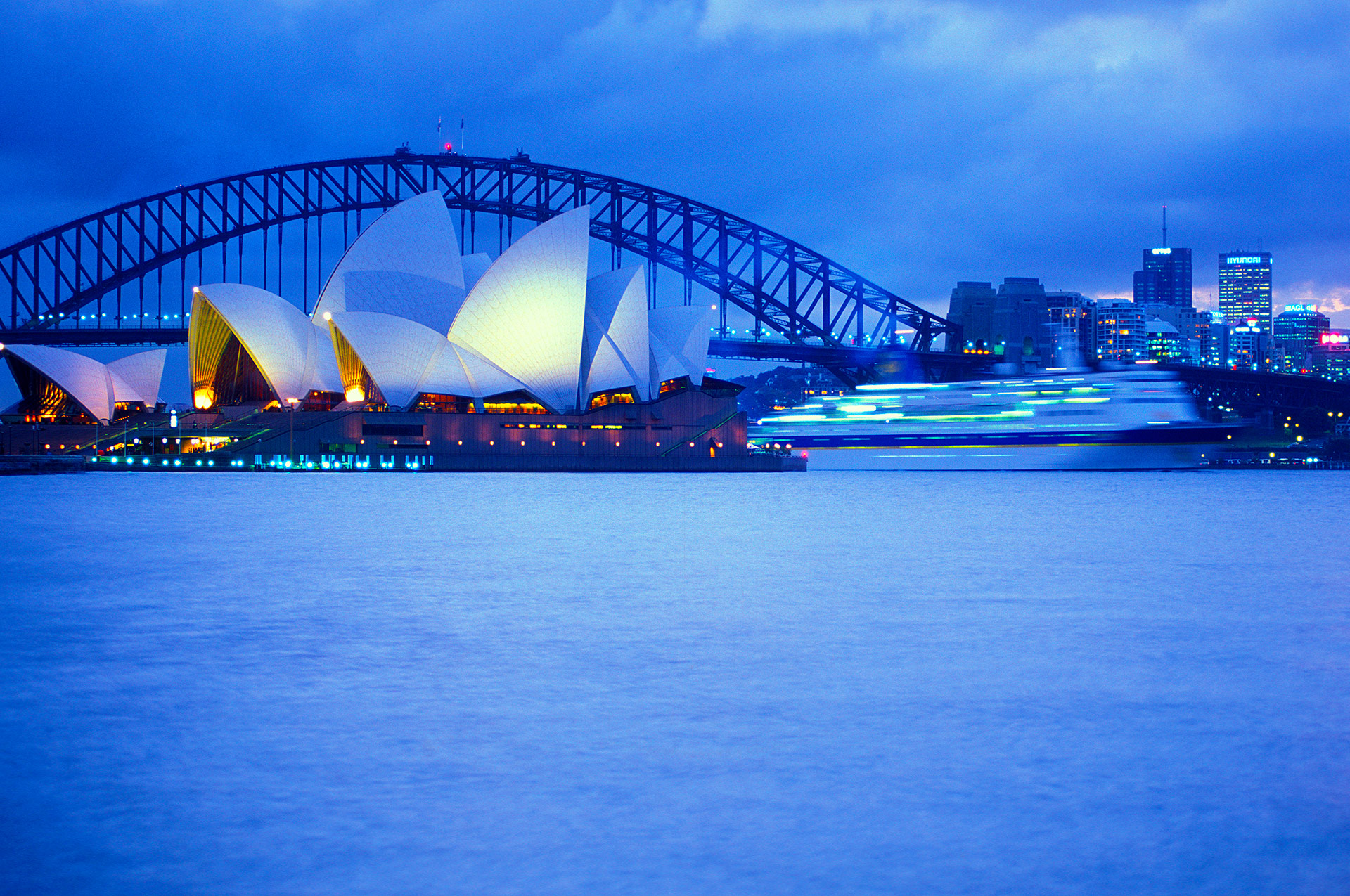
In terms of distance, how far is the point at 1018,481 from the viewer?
50375 millimetres

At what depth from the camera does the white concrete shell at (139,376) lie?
276 feet

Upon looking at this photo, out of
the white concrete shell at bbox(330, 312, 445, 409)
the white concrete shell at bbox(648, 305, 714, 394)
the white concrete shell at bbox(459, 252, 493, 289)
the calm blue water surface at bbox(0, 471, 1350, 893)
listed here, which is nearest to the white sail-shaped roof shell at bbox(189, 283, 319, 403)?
the white concrete shell at bbox(330, 312, 445, 409)

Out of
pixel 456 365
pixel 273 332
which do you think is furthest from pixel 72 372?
pixel 456 365

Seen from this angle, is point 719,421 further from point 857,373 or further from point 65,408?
point 65,408

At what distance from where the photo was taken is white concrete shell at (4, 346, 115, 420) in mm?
77312

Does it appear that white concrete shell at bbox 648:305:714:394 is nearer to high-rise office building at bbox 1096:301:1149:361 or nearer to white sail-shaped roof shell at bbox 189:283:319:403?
white sail-shaped roof shell at bbox 189:283:319:403

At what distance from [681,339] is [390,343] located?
1972 centimetres

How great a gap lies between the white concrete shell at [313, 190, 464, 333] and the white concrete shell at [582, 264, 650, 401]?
7543 mm

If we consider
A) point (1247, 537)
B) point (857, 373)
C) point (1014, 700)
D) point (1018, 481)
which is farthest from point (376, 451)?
point (1014, 700)

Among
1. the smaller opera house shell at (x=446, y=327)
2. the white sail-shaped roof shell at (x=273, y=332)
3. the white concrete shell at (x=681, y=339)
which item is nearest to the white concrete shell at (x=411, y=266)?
the smaller opera house shell at (x=446, y=327)

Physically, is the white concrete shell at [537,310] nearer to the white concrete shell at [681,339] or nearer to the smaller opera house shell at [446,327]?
the smaller opera house shell at [446,327]

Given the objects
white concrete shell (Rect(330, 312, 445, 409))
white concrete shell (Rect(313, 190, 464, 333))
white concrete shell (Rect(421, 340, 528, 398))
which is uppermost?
white concrete shell (Rect(313, 190, 464, 333))

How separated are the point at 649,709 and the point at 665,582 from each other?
695 cm

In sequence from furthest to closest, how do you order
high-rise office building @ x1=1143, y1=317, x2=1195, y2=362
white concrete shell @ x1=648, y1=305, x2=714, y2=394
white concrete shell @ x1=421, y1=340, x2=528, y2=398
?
high-rise office building @ x1=1143, y1=317, x2=1195, y2=362
white concrete shell @ x1=648, y1=305, x2=714, y2=394
white concrete shell @ x1=421, y1=340, x2=528, y2=398
